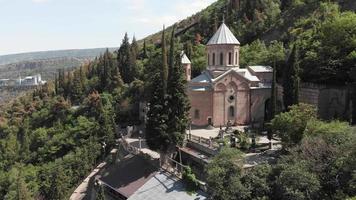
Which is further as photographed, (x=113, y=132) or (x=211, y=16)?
(x=211, y=16)

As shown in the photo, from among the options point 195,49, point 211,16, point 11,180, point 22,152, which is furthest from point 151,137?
point 211,16

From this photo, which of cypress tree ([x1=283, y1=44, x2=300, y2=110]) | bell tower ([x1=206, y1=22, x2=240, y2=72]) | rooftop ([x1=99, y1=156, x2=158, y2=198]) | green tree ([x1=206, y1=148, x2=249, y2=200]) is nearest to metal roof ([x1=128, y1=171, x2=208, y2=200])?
rooftop ([x1=99, y1=156, x2=158, y2=198])

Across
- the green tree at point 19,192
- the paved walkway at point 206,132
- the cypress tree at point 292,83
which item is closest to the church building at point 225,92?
the paved walkway at point 206,132

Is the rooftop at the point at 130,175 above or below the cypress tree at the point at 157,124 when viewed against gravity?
below

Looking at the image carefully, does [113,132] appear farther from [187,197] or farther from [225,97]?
[187,197]

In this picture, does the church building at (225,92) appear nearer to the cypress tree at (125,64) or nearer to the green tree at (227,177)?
the green tree at (227,177)

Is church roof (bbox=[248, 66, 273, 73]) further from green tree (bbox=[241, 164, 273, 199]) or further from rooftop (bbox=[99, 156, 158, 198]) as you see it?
green tree (bbox=[241, 164, 273, 199])

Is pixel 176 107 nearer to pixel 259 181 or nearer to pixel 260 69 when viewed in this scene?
pixel 259 181
